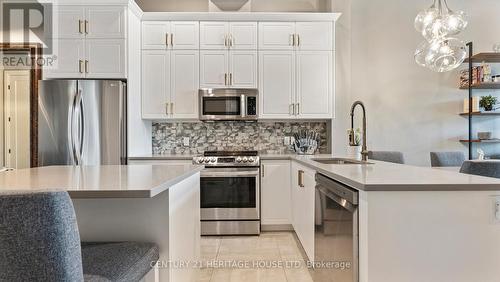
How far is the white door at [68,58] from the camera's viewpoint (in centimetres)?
379

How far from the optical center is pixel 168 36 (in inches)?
160

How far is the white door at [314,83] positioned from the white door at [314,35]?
0.07 meters

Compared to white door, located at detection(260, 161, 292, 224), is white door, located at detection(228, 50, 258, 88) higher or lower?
higher

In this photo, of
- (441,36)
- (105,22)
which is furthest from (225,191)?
(441,36)

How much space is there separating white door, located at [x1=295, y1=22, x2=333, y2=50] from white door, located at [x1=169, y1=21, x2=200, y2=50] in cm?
128

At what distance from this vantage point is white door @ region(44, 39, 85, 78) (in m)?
3.79

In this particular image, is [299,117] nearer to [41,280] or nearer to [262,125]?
[262,125]

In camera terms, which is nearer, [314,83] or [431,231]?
[431,231]

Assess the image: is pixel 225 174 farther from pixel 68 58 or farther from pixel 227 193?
pixel 68 58

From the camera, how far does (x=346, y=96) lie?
14.0 ft

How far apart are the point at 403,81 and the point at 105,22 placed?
3.84 meters

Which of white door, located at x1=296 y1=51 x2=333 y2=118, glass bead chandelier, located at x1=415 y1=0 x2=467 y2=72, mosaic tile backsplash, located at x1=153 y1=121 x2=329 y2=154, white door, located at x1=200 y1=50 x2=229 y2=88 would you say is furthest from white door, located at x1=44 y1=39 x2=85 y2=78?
glass bead chandelier, located at x1=415 y1=0 x2=467 y2=72

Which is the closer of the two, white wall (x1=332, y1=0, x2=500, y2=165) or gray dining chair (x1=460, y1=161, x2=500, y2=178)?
gray dining chair (x1=460, y1=161, x2=500, y2=178)

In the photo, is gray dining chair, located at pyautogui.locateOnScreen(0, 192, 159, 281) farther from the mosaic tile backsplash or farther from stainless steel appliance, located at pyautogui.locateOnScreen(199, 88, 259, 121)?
the mosaic tile backsplash
